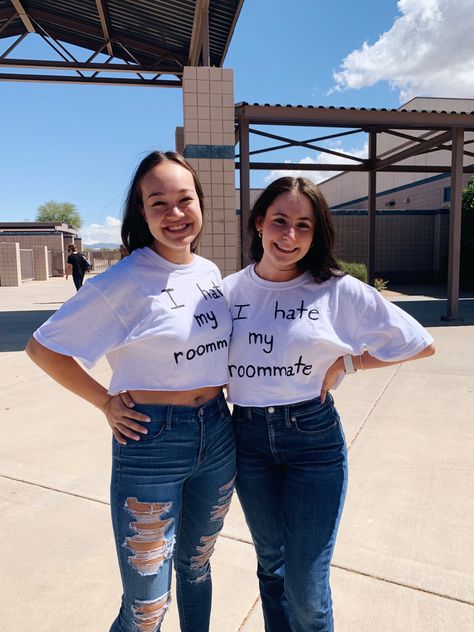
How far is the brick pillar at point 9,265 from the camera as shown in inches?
899

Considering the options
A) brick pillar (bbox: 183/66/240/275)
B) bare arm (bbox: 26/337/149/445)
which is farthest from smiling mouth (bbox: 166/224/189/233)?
brick pillar (bbox: 183/66/240/275)

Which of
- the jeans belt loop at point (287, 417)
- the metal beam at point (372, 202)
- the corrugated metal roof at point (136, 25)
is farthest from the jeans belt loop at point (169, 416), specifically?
the metal beam at point (372, 202)

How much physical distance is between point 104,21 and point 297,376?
1090 centimetres

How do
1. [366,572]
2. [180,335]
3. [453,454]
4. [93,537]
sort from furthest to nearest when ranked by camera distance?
[453,454], [93,537], [366,572], [180,335]

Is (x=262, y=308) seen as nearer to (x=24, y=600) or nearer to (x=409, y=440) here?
(x=24, y=600)

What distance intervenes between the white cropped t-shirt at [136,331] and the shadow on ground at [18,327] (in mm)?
6815

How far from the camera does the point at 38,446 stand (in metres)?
3.90

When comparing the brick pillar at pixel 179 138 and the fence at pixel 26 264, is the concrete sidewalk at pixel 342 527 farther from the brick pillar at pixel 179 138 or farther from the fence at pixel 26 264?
the fence at pixel 26 264

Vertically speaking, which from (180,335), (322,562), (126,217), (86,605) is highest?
(126,217)

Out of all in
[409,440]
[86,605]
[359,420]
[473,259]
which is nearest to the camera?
[86,605]

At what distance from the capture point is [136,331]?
149 cm

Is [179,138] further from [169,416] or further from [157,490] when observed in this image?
[157,490]

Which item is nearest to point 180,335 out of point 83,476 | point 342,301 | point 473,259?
point 342,301

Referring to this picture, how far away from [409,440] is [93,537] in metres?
2.45
